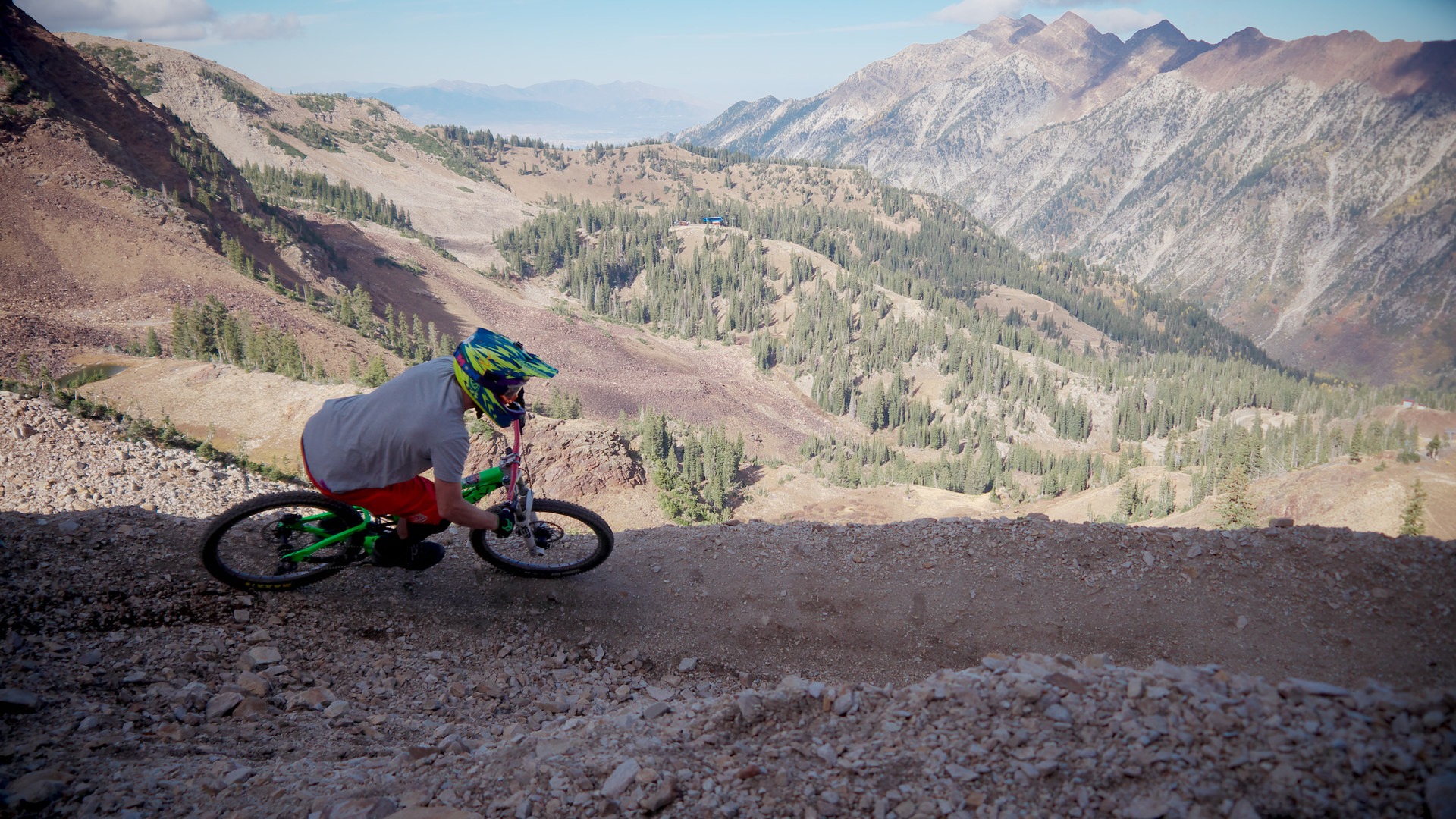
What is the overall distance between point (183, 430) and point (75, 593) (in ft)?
76.9

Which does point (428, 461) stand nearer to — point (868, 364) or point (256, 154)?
point (868, 364)

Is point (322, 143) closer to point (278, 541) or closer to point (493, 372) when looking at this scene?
point (278, 541)

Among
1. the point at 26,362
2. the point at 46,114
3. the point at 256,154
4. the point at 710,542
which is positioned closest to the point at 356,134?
the point at 256,154

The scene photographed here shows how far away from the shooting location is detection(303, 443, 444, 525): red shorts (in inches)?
275

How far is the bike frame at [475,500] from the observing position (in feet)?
24.2

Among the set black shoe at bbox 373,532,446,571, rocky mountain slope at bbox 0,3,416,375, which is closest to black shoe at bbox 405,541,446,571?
black shoe at bbox 373,532,446,571

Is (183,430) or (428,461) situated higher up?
(428,461)

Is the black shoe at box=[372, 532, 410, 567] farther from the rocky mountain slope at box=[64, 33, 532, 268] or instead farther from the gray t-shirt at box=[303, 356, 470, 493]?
the rocky mountain slope at box=[64, 33, 532, 268]

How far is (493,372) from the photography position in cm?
632

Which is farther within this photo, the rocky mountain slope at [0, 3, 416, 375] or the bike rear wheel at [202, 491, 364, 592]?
the rocky mountain slope at [0, 3, 416, 375]

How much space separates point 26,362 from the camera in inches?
1152

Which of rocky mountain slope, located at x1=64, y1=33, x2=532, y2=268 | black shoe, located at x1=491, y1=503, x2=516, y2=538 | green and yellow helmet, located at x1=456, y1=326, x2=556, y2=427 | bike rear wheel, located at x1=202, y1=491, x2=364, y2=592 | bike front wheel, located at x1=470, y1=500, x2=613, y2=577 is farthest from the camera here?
rocky mountain slope, located at x1=64, y1=33, x2=532, y2=268

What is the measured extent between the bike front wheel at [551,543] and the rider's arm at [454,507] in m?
1.05

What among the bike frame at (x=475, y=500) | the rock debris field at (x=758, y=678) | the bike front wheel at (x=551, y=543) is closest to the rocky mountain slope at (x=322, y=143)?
the bike front wheel at (x=551, y=543)
